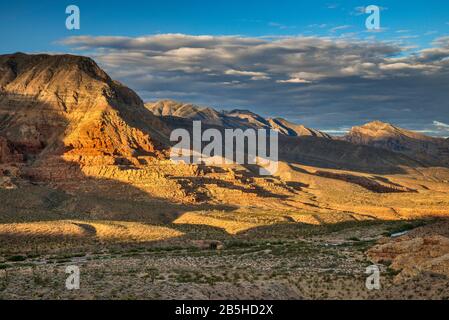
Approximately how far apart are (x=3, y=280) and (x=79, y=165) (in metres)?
73.9

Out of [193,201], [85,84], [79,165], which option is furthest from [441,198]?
[85,84]

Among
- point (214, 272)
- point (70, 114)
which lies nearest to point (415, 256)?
point (214, 272)

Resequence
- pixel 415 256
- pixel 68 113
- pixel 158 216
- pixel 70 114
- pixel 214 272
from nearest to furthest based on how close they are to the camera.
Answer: pixel 214 272 → pixel 415 256 → pixel 158 216 → pixel 70 114 → pixel 68 113

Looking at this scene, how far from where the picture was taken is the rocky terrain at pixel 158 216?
3241 centimetres

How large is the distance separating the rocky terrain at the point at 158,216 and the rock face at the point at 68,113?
1.14ft

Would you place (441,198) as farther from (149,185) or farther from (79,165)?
(79,165)

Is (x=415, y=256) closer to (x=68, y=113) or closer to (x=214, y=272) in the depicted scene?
(x=214, y=272)

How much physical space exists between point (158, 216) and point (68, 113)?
48.8 m

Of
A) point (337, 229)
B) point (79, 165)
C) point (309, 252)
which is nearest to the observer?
point (309, 252)

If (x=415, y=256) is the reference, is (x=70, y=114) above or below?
above

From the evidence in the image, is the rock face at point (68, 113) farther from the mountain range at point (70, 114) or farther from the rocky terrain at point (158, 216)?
the rocky terrain at point (158, 216)

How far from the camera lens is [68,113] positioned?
123m
